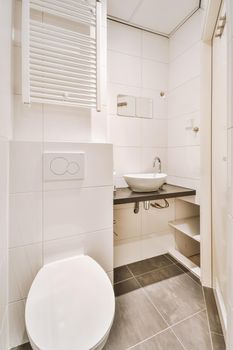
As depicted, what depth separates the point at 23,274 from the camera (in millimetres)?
1013

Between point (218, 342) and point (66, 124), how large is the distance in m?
1.65

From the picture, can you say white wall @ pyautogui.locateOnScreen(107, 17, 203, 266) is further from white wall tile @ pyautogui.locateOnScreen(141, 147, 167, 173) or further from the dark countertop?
the dark countertop

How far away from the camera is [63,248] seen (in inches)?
43.6

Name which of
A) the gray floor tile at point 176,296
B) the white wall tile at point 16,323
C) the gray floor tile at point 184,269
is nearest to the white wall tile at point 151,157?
the gray floor tile at point 184,269

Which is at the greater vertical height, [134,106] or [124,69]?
[124,69]

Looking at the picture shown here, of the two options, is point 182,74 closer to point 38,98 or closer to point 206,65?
point 206,65

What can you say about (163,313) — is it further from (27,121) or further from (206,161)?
(27,121)

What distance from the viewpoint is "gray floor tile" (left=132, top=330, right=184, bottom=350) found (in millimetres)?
988

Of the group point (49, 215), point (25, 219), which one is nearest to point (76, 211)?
point (49, 215)

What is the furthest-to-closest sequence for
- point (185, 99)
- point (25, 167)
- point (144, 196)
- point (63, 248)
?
1. point (185, 99)
2. point (144, 196)
3. point (63, 248)
4. point (25, 167)

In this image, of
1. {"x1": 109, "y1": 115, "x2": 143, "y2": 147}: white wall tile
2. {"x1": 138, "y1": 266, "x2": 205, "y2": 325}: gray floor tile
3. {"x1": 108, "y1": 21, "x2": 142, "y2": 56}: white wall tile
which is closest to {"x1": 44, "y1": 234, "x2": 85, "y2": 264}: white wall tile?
{"x1": 138, "y1": 266, "x2": 205, "y2": 325}: gray floor tile

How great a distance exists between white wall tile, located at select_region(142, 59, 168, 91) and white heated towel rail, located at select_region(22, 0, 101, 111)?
752mm

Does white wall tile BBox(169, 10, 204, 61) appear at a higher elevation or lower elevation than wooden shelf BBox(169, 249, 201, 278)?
higher

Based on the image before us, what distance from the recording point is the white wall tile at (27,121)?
1086 millimetres
